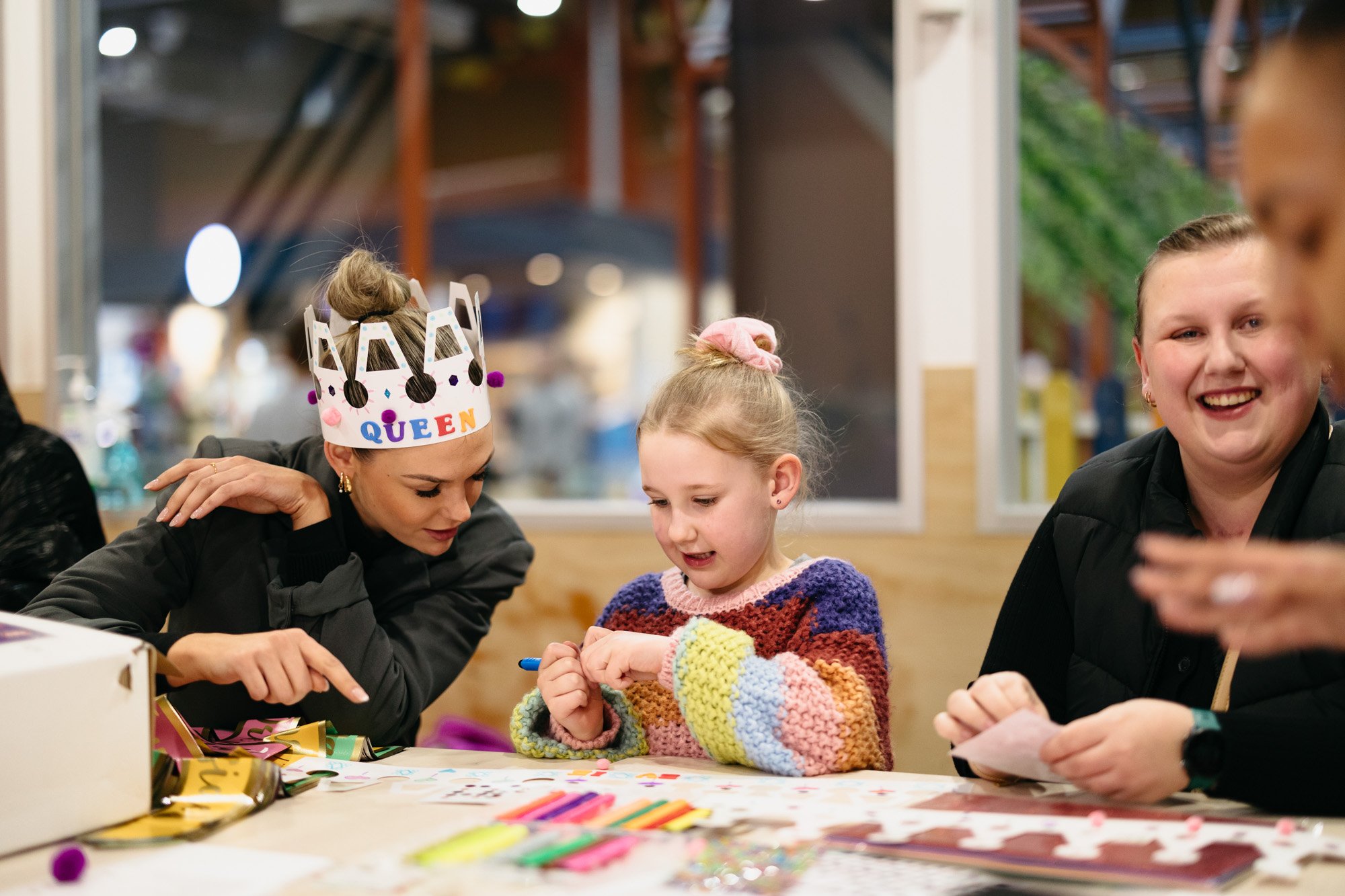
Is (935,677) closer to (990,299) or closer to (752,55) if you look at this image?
(990,299)

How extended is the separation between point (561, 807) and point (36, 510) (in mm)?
1394

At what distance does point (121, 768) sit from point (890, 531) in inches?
75.9

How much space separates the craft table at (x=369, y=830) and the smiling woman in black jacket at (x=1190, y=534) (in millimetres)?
77

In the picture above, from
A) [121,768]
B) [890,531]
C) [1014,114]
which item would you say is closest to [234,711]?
[121,768]

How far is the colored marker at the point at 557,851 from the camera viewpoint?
108cm

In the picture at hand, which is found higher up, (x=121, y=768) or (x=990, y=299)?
(x=990, y=299)

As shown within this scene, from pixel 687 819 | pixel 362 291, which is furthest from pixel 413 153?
pixel 687 819

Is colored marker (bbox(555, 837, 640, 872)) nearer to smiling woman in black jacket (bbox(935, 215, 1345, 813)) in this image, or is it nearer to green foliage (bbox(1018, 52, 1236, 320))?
smiling woman in black jacket (bbox(935, 215, 1345, 813))

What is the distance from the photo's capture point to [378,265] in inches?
74.9

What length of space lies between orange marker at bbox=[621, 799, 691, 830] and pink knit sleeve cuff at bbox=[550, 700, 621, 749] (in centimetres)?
38

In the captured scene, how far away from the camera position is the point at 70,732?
1.20m

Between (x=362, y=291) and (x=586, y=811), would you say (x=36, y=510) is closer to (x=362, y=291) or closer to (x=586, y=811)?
(x=362, y=291)

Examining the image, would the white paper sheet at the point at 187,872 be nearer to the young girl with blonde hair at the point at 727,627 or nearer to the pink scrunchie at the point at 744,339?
the young girl with blonde hair at the point at 727,627

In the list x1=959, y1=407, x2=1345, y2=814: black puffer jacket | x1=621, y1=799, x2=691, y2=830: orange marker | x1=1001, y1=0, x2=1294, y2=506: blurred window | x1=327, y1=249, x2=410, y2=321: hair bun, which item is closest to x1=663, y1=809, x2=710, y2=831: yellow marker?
x1=621, y1=799, x2=691, y2=830: orange marker
